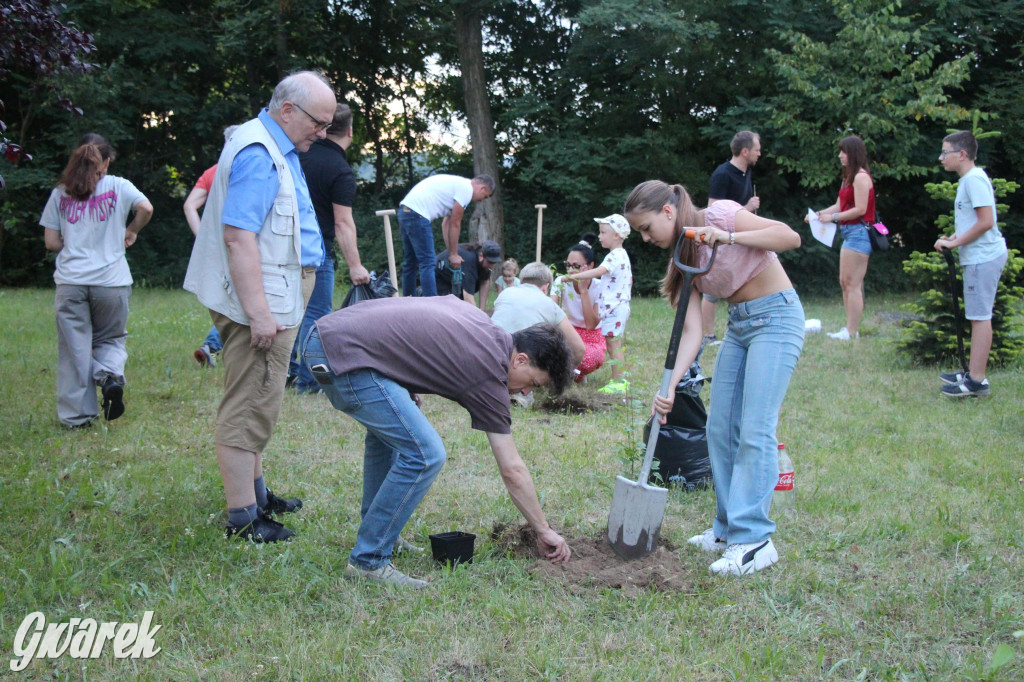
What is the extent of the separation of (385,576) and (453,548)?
0.32m

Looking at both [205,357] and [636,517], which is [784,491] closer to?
[636,517]

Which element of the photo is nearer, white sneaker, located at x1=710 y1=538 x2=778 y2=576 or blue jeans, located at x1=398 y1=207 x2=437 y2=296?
white sneaker, located at x1=710 y1=538 x2=778 y2=576

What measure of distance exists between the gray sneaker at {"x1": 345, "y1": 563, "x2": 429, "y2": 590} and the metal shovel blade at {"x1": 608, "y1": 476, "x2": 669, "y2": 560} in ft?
2.75

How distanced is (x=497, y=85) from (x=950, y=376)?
13.5 m

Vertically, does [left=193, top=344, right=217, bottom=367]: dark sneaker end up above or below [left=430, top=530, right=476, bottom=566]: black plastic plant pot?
below

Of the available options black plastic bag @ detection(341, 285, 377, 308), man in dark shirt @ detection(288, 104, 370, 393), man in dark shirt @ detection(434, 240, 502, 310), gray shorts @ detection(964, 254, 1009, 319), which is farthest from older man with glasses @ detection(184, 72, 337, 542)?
man in dark shirt @ detection(434, 240, 502, 310)

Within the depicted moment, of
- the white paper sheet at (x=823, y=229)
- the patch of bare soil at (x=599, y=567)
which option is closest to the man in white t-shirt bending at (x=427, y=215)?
the white paper sheet at (x=823, y=229)

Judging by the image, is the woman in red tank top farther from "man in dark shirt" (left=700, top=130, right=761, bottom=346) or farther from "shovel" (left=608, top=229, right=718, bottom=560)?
"shovel" (left=608, top=229, right=718, bottom=560)

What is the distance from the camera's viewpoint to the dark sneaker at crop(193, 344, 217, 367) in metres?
7.12

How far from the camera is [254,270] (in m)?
3.36

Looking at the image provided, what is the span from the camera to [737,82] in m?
16.0

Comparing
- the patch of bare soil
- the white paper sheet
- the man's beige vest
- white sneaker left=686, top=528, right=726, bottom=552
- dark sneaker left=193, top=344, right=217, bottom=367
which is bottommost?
dark sneaker left=193, top=344, right=217, bottom=367

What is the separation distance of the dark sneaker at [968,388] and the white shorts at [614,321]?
2.51 meters

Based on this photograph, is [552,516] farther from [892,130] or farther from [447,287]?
[892,130]
